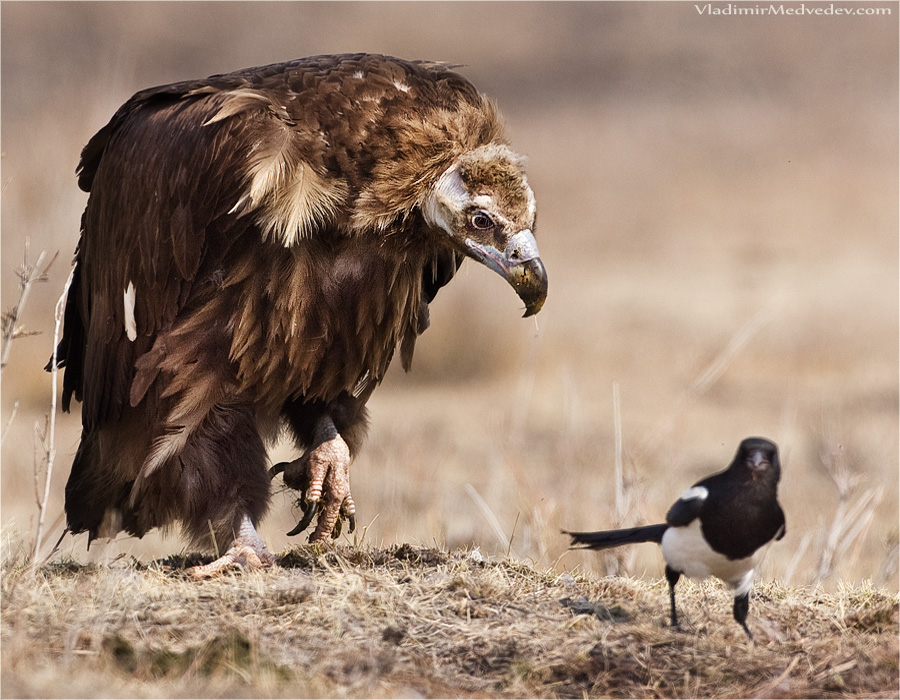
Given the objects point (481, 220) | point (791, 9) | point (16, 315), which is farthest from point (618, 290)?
point (16, 315)

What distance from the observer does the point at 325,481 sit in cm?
461

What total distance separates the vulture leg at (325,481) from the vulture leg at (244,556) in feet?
0.89

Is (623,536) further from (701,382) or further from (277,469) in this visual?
(701,382)

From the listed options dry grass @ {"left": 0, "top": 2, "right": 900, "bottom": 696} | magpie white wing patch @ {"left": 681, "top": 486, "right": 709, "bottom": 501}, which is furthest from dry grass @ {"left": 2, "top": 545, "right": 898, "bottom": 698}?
magpie white wing patch @ {"left": 681, "top": 486, "right": 709, "bottom": 501}

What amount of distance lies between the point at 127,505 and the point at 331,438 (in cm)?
81

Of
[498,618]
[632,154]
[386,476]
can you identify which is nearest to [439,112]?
[498,618]

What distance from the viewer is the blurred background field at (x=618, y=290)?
309 inches

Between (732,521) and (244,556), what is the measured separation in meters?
1.66

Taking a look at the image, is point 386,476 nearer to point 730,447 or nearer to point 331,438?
point 730,447

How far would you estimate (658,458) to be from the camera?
9.33m

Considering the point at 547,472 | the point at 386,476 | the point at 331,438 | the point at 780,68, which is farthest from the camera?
the point at 780,68

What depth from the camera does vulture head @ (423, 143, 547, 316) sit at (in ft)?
12.9

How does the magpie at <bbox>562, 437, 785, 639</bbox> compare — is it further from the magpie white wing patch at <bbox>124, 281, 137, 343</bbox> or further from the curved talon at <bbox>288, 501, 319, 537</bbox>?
the magpie white wing patch at <bbox>124, 281, 137, 343</bbox>

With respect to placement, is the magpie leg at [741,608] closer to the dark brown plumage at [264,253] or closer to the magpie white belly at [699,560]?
the magpie white belly at [699,560]
